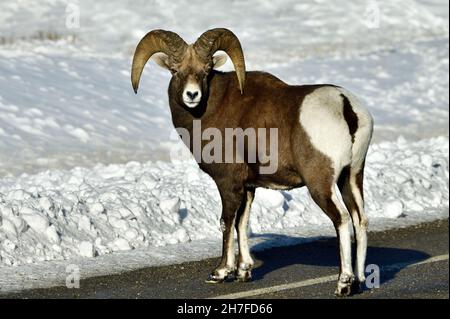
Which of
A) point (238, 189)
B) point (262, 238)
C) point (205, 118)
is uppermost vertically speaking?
point (205, 118)

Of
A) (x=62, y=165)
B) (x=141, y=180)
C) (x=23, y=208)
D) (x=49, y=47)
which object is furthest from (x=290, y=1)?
(x=23, y=208)

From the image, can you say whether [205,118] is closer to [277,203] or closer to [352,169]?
[352,169]

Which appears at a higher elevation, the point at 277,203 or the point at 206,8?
the point at 206,8

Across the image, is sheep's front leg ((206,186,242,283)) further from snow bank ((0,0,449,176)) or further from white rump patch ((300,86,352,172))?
snow bank ((0,0,449,176))

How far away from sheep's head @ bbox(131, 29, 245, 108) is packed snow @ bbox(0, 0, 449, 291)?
1.88m

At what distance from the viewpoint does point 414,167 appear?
15172 mm

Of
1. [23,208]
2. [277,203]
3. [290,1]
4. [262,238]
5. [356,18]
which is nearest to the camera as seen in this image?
[23,208]

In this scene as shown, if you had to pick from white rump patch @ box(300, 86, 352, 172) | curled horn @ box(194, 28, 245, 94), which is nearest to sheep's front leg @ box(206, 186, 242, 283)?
curled horn @ box(194, 28, 245, 94)

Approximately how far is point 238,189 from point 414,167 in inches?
237

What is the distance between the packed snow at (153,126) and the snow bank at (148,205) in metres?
0.02

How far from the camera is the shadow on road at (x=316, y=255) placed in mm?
10531

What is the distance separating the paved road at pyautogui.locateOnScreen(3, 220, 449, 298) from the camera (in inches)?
360

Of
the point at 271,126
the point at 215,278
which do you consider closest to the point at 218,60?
the point at 271,126

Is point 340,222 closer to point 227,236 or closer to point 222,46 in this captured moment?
point 227,236
